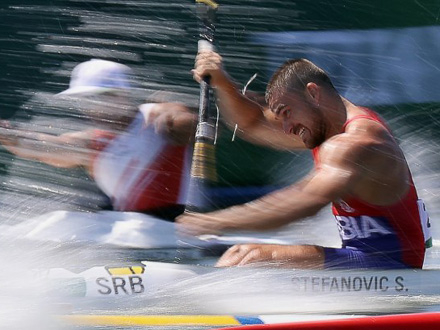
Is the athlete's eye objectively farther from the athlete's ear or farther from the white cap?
the white cap

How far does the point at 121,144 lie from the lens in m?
3.06

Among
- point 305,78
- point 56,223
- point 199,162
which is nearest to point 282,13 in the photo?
point 305,78

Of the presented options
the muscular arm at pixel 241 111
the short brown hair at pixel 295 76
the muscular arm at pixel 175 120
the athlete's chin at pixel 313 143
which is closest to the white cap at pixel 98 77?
the muscular arm at pixel 175 120

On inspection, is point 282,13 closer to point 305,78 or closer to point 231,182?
point 305,78

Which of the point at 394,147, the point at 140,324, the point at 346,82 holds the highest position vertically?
the point at 346,82

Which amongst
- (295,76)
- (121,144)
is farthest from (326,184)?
(121,144)

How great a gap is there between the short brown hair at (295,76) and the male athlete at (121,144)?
0.27 m

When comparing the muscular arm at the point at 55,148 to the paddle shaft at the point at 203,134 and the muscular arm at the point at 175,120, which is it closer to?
the muscular arm at the point at 175,120

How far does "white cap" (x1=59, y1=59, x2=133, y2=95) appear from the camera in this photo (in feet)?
9.96

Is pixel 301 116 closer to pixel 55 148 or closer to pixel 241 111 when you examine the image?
pixel 241 111

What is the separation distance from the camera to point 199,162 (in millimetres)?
3066

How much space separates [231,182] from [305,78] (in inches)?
15.9

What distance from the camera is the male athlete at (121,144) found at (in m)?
3.04

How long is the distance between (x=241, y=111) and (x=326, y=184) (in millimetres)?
329
